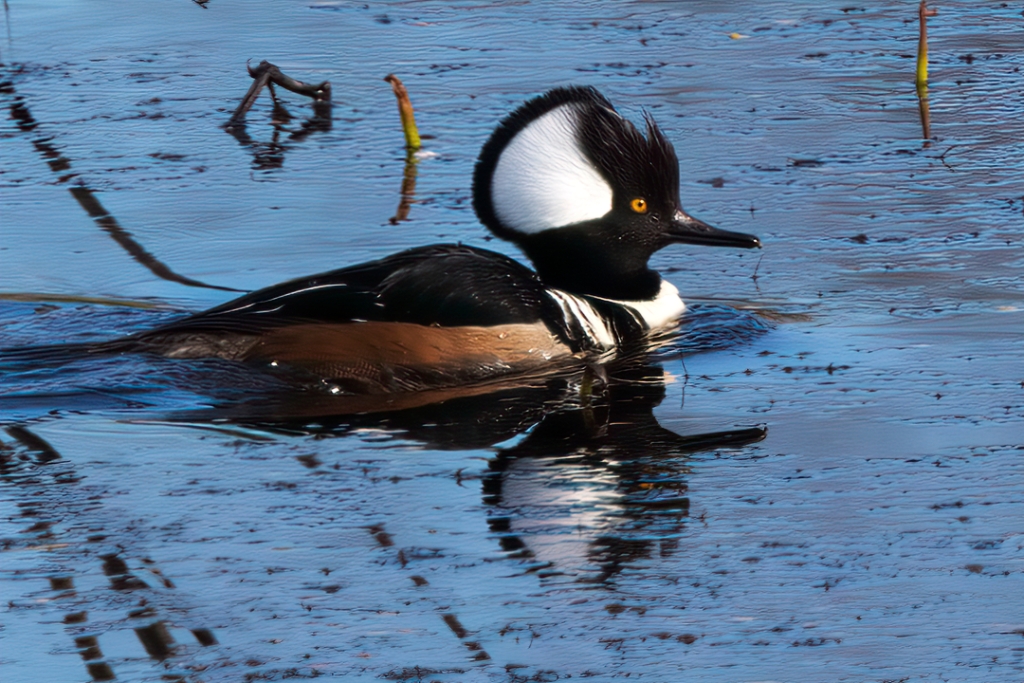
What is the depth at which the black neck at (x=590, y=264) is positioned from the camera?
8.01 m

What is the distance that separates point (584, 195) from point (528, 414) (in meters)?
1.36

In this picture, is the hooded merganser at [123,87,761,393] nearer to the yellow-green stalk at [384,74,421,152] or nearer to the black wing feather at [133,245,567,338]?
the black wing feather at [133,245,567,338]

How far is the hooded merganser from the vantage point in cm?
738

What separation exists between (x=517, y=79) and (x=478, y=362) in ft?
16.8

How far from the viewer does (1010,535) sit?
5.54 m

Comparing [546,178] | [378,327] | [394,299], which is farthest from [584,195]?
[378,327]

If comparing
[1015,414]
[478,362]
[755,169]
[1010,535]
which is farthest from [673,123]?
[1010,535]

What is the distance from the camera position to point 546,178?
7844 mm

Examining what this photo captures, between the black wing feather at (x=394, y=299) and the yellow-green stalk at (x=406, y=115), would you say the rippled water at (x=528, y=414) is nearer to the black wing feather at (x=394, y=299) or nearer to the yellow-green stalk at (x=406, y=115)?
the yellow-green stalk at (x=406, y=115)

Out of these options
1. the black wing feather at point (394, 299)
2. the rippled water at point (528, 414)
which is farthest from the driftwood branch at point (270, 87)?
the black wing feather at point (394, 299)

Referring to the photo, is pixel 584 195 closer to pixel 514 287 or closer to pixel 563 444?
pixel 514 287

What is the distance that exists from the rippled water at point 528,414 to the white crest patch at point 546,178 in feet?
2.51

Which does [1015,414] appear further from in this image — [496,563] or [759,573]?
[496,563]

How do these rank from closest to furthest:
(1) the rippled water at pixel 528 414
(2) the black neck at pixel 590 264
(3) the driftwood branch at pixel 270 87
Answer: (1) the rippled water at pixel 528 414
(2) the black neck at pixel 590 264
(3) the driftwood branch at pixel 270 87
